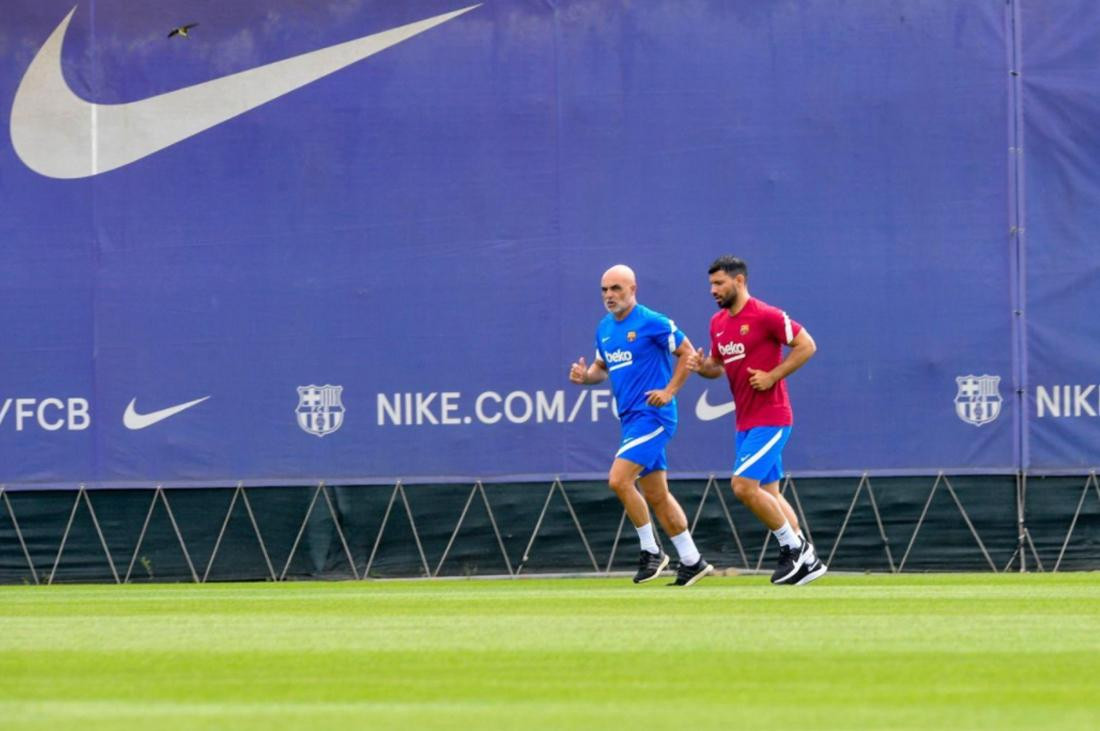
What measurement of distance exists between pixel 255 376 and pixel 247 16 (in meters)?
2.84

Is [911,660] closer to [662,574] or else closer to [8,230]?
[662,574]

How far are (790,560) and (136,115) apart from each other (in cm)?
649

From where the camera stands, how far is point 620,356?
12.0 metres

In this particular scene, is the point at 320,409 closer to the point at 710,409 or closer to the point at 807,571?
the point at 710,409

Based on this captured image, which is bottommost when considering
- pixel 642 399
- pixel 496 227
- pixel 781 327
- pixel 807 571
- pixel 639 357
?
pixel 807 571

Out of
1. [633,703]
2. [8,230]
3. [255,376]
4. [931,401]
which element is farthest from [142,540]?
[633,703]

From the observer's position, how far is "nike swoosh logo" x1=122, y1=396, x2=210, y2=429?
14383 mm

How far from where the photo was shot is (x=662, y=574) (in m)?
13.6

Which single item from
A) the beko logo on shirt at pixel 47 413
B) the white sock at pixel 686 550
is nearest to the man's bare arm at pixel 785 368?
the white sock at pixel 686 550

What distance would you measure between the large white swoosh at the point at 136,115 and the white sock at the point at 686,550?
16.0ft

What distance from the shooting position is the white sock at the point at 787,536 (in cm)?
1120

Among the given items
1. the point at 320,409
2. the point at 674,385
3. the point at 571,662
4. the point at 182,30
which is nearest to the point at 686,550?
the point at 674,385

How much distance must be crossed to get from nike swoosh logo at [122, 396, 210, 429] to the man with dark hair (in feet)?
16.0

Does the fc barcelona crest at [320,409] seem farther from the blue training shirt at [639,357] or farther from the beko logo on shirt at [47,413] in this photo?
the blue training shirt at [639,357]
